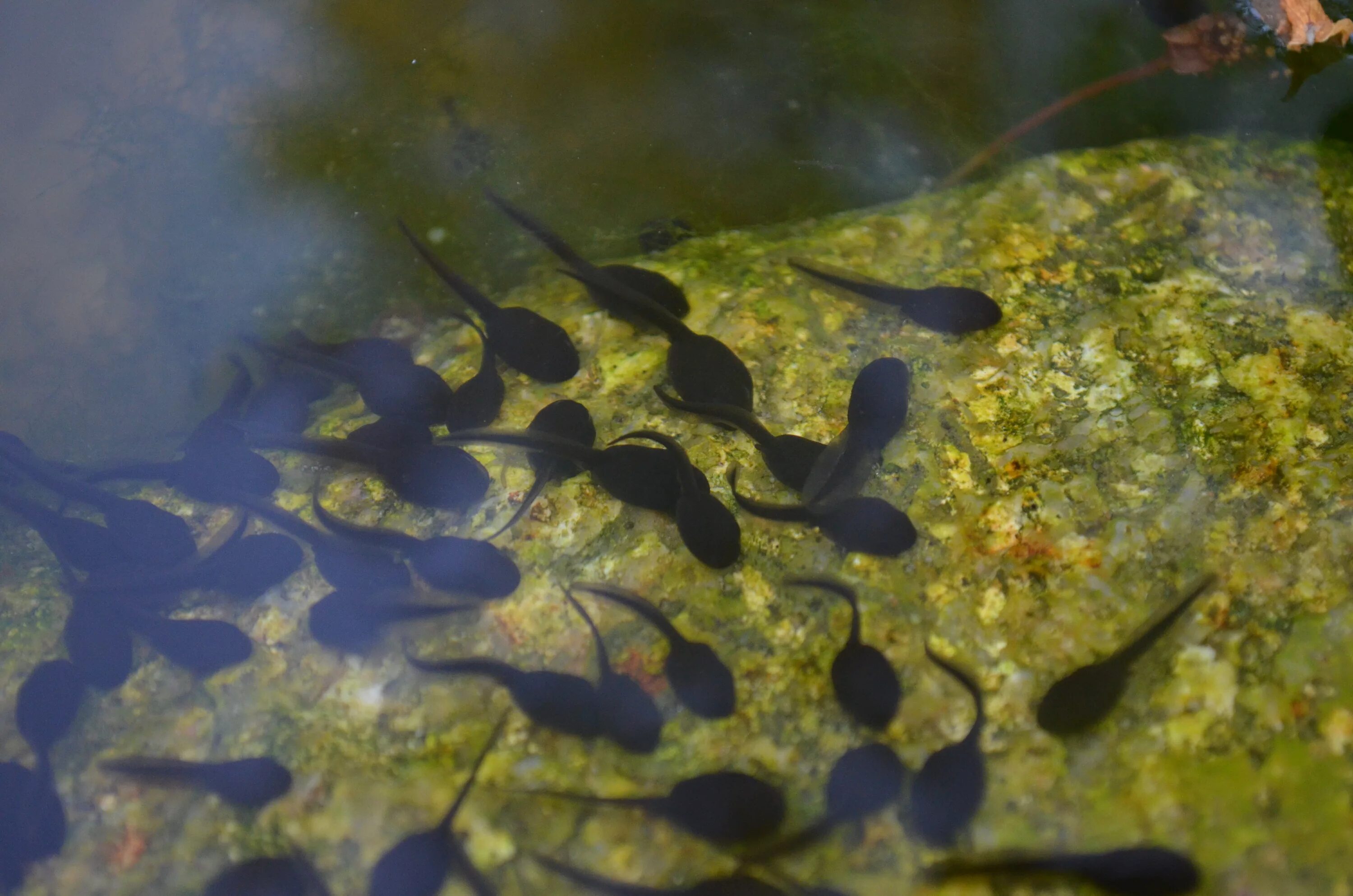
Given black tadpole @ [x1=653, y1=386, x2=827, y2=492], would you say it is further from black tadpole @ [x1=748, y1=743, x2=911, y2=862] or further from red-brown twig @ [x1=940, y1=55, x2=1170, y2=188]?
red-brown twig @ [x1=940, y1=55, x2=1170, y2=188]

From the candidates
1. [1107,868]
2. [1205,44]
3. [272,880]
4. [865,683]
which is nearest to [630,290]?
[865,683]

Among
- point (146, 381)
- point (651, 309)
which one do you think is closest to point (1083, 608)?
point (651, 309)

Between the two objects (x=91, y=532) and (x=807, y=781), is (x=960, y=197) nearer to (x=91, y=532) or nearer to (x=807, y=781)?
(x=807, y=781)

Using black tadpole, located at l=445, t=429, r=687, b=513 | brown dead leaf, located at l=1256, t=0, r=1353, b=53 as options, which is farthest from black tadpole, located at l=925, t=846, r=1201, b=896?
brown dead leaf, located at l=1256, t=0, r=1353, b=53

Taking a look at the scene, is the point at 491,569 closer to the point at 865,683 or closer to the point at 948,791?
the point at 865,683

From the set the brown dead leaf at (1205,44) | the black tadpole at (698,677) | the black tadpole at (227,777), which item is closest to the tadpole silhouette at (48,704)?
the black tadpole at (227,777)

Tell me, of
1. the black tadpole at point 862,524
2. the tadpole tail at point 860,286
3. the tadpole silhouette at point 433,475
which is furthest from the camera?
the tadpole tail at point 860,286

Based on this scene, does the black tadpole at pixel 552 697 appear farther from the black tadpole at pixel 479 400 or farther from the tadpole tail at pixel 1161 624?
the tadpole tail at pixel 1161 624
